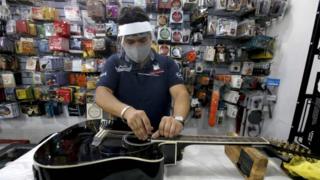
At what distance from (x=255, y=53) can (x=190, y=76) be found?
0.81 meters

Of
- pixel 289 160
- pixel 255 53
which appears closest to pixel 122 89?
pixel 289 160

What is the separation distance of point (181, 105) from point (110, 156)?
504 millimetres

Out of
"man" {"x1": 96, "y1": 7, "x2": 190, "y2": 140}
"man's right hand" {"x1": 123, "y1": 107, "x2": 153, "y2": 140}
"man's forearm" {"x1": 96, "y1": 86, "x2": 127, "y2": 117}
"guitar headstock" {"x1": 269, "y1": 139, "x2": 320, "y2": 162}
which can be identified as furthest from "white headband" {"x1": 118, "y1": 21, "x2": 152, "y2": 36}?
"guitar headstock" {"x1": 269, "y1": 139, "x2": 320, "y2": 162}

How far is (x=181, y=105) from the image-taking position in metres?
1.07

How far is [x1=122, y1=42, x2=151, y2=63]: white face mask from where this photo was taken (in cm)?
110

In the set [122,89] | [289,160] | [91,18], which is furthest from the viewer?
[91,18]

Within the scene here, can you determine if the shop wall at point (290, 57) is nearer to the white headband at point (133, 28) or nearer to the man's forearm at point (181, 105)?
the man's forearm at point (181, 105)

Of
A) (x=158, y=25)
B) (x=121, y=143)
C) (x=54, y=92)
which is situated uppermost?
(x=158, y=25)

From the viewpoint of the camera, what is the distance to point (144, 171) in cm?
69

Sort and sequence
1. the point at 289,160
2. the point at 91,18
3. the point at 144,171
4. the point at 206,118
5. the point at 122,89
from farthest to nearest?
the point at 206,118, the point at 91,18, the point at 122,89, the point at 289,160, the point at 144,171

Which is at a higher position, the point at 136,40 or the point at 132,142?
the point at 136,40

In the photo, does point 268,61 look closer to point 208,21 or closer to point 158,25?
point 208,21

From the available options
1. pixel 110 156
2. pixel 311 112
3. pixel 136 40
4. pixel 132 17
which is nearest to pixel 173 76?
pixel 136 40

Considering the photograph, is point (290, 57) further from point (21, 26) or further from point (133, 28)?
point (21, 26)
